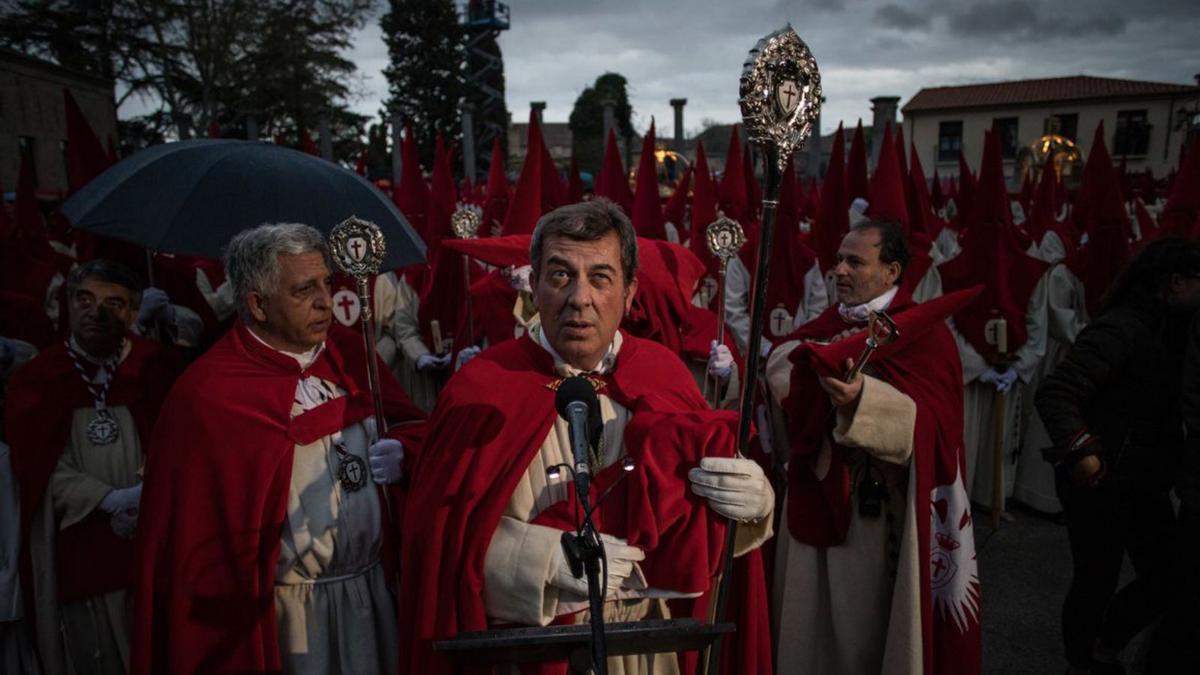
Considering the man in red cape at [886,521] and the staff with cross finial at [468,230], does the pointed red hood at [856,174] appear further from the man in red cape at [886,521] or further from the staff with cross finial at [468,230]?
the man in red cape at [886,521]

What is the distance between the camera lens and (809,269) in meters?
7.32

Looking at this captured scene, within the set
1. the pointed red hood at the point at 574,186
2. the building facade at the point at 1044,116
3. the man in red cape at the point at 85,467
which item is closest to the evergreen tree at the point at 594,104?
the building facade at the point at 1044,116

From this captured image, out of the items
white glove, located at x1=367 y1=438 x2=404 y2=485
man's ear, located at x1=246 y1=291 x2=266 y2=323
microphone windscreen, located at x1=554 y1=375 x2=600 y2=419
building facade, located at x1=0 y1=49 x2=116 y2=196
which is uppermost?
building facade, located at x1=0 y1=49 x2=116 y2=196

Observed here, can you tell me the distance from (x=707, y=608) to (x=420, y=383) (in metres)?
5.06

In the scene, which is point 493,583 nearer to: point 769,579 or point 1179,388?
point 769,579

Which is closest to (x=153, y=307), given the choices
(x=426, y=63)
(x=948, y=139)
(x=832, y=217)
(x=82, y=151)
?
(x=82, y=151)

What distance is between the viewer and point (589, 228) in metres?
2.36

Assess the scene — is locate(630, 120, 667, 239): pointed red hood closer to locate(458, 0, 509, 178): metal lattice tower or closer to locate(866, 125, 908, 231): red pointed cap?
locate(866, 125, 908, 231): red pointed cap

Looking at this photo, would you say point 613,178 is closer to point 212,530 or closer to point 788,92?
point 212,530

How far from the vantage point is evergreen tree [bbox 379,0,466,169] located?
44312 mm

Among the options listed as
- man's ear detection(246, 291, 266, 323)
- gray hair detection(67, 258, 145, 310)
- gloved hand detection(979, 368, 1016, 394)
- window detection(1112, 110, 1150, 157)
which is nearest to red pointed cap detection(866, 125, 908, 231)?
gloved hand detection(979, 368, 1016, 394)

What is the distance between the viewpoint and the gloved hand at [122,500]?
9.84 ft

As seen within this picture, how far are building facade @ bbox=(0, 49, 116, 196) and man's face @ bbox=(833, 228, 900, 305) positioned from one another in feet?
90.1

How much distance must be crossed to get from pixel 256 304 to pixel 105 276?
100 centimetres
